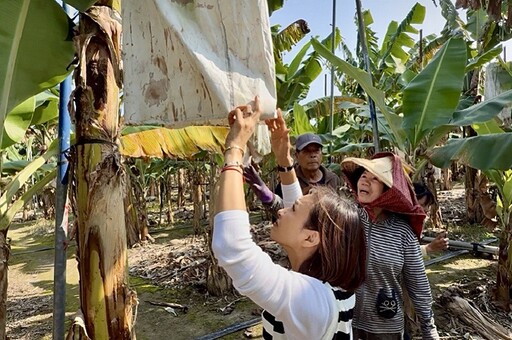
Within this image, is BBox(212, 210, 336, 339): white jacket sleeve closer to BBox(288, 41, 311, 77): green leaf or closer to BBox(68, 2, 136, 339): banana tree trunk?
BBox(68, 2, 136, 339): banana tree trunk

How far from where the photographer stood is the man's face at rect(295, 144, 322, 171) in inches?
113

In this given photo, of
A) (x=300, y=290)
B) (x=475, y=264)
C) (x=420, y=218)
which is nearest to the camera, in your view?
(x=300, y=290)

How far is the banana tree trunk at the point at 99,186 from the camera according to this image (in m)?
1.47

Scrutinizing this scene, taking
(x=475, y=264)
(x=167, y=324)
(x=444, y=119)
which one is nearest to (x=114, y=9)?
(x=444, y=119)

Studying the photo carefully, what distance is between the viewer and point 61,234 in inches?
69.2

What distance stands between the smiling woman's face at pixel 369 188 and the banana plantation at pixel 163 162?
63cm

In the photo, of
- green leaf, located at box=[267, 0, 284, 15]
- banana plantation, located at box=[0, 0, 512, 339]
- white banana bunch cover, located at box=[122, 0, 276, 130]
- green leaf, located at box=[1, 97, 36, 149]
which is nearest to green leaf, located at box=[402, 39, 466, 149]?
banana plantation, located at box=[0, 0, 512, 339]

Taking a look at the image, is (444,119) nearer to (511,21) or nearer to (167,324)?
(511,21)

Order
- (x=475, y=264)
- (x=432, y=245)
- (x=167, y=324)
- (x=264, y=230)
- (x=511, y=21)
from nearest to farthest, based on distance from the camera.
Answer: (x=432, y=245)
(x=167, y=324)
(x=511, y=21)
(x=475, y=264)
(x=264, y=230)

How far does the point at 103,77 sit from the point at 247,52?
2.48ft

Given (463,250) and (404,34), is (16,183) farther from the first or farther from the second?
(404,34)

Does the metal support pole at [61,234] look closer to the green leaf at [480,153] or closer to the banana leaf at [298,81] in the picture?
the green leaf at [480,153]

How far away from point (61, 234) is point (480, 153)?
9.24ft

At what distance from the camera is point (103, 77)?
5.09 ft
